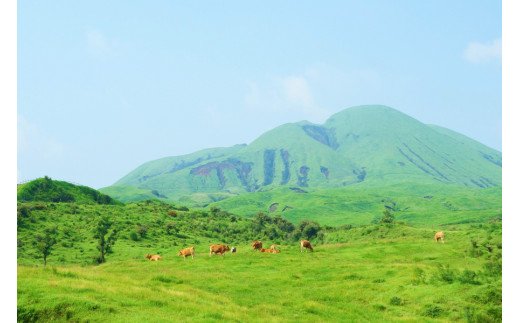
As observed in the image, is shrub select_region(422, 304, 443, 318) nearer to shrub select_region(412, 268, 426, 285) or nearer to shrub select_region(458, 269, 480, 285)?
shrub select_region(458, 269, 480, 285)

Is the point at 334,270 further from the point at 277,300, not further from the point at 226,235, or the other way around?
the point at 226,235

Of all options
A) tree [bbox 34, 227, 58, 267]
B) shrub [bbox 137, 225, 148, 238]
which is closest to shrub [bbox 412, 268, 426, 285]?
tree [bbox 34, 227, 58, 267]

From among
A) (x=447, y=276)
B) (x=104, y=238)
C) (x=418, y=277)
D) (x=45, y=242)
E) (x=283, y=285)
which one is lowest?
(x=104, y=238)

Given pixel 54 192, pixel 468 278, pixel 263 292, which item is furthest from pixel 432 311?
pixel 54 192

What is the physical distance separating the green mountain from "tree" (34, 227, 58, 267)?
1128 inches

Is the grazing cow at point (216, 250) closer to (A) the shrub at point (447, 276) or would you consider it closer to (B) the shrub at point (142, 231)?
(A) the shrub at point (447, 276)

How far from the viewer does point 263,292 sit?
3338 centimetres

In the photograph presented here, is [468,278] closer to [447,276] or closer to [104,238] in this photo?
[447,276]

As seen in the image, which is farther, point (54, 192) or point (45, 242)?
point (54, 192)

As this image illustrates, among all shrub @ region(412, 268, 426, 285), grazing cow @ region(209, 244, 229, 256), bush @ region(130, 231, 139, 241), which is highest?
shrub @ region(412, 268, 426, 285)

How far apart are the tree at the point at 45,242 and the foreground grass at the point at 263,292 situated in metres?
16.8

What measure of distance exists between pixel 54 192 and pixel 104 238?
46358 mm

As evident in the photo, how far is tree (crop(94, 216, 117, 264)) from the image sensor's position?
205ft
